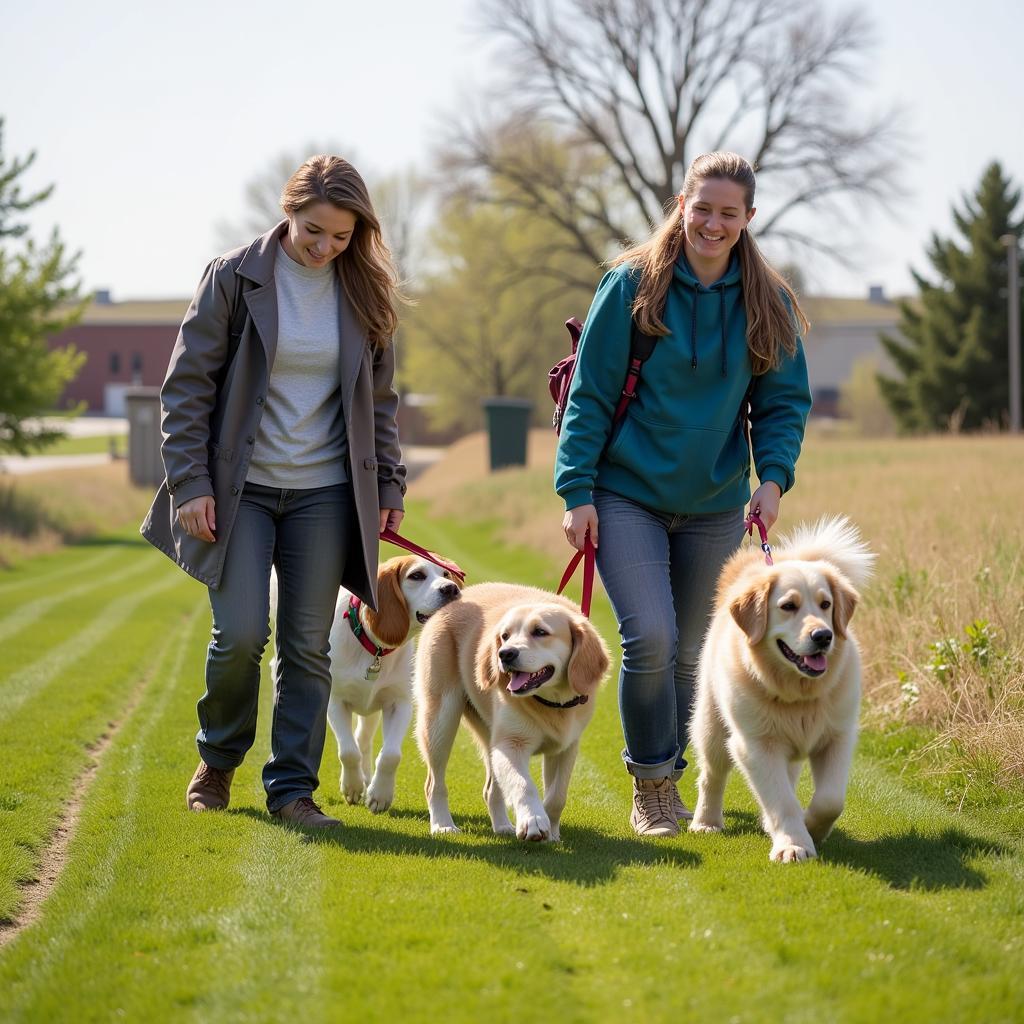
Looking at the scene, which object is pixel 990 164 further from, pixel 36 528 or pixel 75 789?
pixel 75 789

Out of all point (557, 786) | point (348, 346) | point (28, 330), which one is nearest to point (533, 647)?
point (557, 786)

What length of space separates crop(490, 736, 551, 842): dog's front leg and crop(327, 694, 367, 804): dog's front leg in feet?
3.85

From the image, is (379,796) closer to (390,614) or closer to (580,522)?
(390,614)

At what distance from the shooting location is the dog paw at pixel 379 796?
20.7 ft

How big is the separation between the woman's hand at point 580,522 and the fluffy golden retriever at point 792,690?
65 cm

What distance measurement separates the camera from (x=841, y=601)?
5090 mm

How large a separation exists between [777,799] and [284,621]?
90.7 inches

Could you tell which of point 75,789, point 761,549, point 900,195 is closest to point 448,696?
point 761,549

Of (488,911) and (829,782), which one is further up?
(829,782)

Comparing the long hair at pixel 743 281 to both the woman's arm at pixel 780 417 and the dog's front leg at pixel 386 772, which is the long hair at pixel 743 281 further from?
the dog's front leg at pixel 386 772

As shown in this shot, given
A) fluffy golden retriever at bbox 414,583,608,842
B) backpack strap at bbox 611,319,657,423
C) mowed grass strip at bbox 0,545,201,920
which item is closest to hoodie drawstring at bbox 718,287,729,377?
backpack strap at bbox 611,319,657,423

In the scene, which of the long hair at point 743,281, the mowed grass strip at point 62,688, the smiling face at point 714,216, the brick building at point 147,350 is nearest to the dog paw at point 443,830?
the mowed grass strip at point 62,688

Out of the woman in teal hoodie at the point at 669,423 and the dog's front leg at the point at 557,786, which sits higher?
the woman in teal hoodie at the point at 669,423

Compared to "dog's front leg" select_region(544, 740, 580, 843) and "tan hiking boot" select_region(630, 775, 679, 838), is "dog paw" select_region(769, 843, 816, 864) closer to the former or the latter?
"tan hiking boot" select_region(630, 775, 679, 838)
